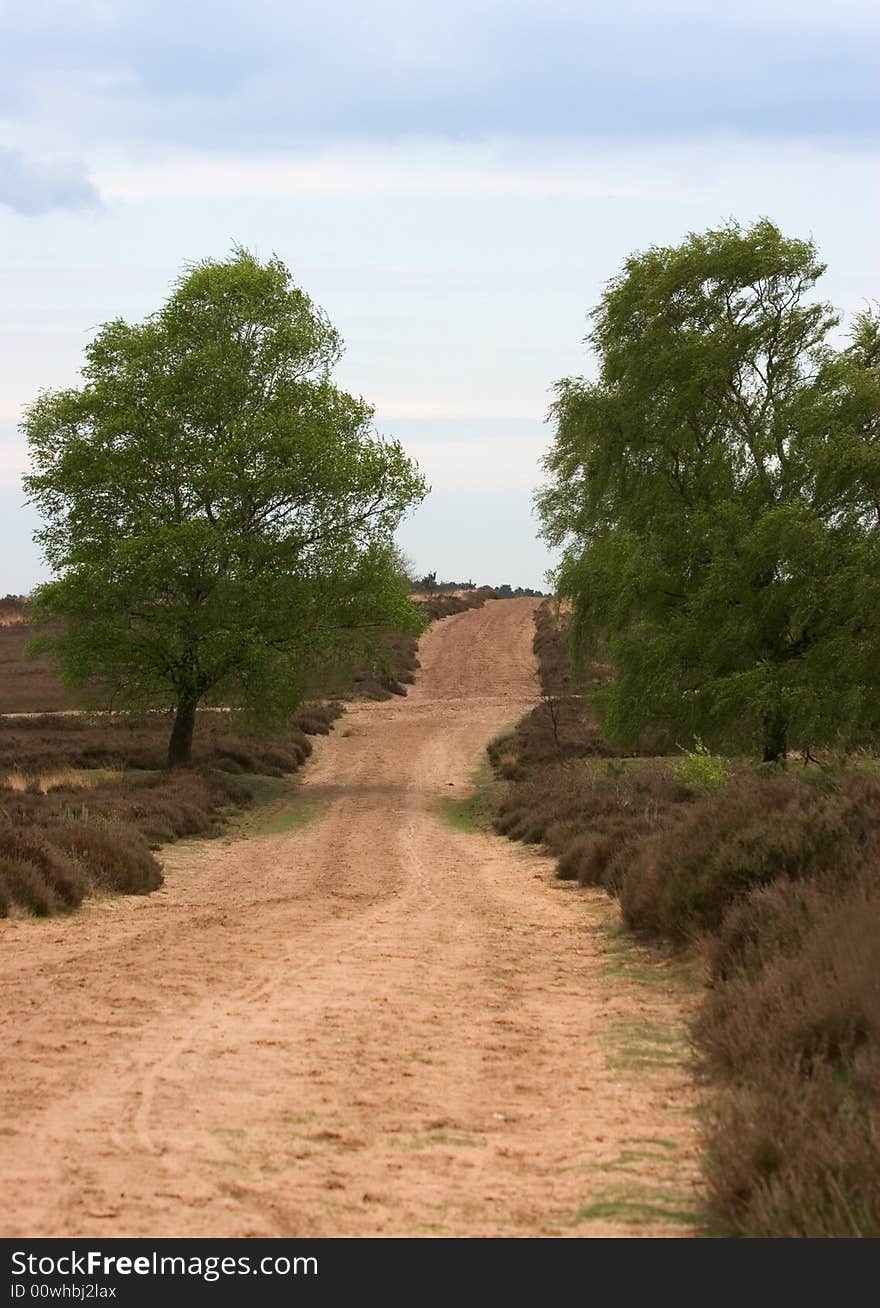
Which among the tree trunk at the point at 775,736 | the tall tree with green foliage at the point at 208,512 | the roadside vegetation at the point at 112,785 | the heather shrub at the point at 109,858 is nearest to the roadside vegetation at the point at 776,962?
the heather shrub at the point at 109,858

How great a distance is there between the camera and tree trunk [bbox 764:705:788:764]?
27750mm

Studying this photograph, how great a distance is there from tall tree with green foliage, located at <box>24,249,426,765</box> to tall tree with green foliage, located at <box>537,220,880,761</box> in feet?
21.0

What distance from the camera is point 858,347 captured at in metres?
29.5

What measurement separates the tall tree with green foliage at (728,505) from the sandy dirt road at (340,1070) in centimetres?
1179

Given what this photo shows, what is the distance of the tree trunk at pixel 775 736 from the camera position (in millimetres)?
27750

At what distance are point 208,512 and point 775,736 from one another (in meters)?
14.9

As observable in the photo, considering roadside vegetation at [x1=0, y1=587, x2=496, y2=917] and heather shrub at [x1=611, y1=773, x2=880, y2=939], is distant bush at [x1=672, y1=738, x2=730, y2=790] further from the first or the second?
roadside vegetation at [x1=0, y1=587, x2=496, y2=917]

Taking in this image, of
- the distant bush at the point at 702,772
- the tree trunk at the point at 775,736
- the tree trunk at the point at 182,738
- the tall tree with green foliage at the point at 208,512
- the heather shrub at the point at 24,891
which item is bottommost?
the heather shrub at the point at 24,891

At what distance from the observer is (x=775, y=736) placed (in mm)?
28859

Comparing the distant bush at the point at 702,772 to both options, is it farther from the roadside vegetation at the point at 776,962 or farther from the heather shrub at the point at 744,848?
the heather shrub at the point at 744,848

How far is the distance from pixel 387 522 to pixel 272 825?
10843mm

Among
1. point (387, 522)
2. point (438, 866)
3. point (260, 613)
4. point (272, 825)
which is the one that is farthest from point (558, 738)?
point (438, 866)

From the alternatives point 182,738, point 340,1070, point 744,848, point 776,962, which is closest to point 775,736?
point 182,738
